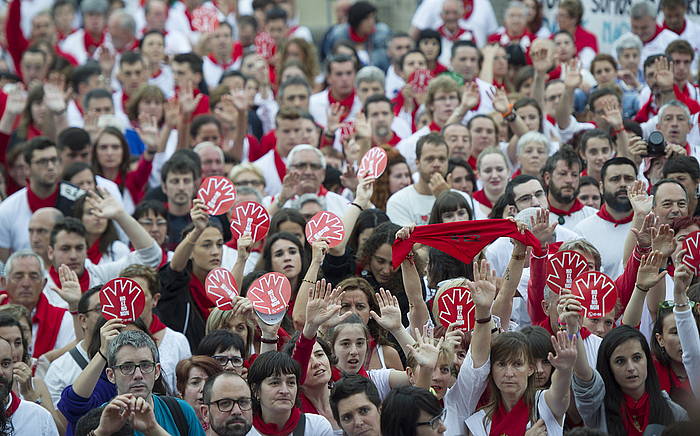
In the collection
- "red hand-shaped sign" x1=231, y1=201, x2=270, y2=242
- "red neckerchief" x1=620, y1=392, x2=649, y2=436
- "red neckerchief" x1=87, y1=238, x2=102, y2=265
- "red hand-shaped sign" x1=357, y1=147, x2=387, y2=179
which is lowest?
"red neckerchief" x1=620, y1=392, x2=649, y2=436

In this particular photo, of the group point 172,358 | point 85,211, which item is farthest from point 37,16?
point 172,358

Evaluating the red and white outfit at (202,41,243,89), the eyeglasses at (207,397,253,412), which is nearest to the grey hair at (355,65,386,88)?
the red and white outfit at (202,41,243,89)

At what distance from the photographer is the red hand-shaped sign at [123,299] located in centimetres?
705

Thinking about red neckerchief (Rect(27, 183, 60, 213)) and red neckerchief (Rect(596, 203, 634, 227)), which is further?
red neckerchief (Rect(27, 183, 60, 213))

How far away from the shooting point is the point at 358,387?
618cm

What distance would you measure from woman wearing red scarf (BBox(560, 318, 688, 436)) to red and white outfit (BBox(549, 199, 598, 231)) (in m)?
2.55

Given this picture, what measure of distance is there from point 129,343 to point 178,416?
1.40 feet

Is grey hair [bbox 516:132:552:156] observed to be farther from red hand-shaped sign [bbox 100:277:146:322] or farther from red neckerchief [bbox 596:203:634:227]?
red hand-shaped sign [bbox 100:277:146:322]

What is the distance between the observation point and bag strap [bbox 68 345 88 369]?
720cm

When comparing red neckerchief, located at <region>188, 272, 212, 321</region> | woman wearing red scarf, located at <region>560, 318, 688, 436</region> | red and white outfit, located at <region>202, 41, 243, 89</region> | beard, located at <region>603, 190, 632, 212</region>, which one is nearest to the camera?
woman wearing red scarf, located at <region>560, 318, 688, 436</region>

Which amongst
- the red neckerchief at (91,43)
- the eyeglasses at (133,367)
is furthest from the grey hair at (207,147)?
the red neckerchief at (91,43)

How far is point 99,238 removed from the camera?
30.6ft

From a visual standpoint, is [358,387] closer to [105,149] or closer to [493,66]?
[105,149]

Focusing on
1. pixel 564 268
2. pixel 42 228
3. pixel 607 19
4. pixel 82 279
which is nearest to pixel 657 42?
pixel 607 19
